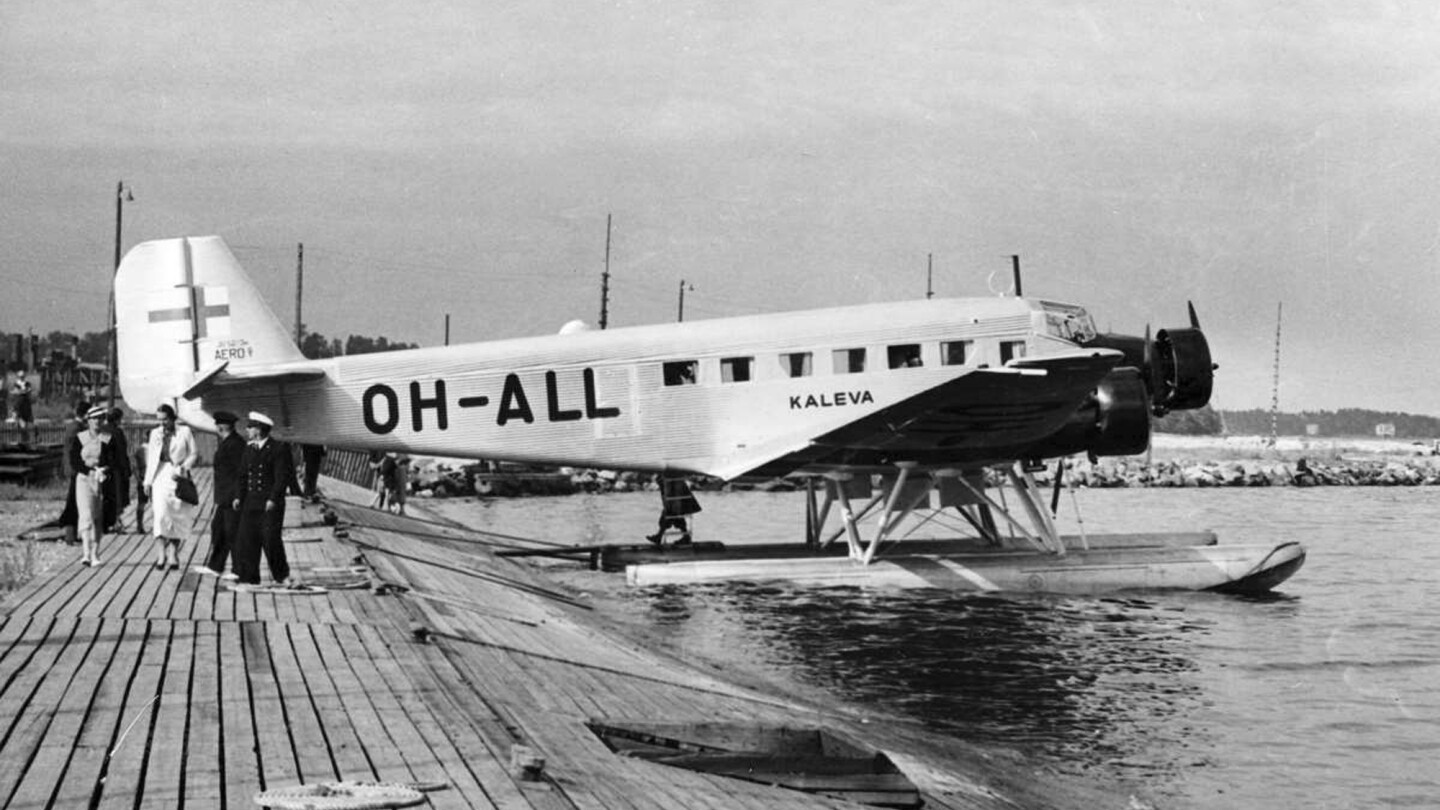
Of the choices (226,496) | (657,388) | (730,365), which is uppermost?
(730,365)

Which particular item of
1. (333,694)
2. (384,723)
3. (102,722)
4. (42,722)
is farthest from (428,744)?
(42,722)

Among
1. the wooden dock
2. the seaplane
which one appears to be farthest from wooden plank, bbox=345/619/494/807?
the seaplane

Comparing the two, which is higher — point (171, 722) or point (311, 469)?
point (311, 469)

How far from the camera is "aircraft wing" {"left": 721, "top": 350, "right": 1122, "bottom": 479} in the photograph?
1883 cm

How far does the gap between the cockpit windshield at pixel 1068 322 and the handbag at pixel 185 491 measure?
12584 millimetres

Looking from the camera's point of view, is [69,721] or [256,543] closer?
[69,721]

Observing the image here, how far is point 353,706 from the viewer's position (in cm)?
852

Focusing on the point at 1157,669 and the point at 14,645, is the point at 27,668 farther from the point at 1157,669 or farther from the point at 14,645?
the point at 1157,669

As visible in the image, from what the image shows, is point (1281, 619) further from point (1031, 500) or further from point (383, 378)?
point (383, 378)

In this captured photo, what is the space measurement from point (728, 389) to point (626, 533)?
15.4 meters

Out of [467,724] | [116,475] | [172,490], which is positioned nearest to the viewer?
[467,724]

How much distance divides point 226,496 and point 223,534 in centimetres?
54

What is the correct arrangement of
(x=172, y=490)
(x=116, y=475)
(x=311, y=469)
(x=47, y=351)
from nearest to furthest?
(x=172, y=490) → (x=116, y=475) → (x=311, y=469) → (x=47, y=351)

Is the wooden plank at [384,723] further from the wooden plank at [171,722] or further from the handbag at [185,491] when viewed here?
the handbag at [185,491]
